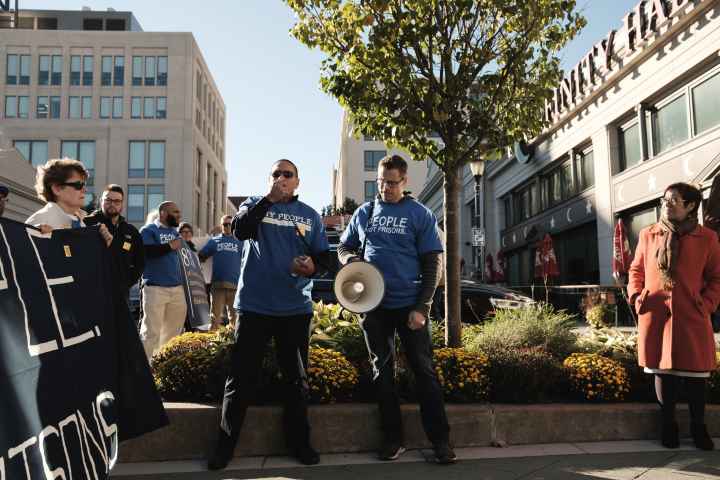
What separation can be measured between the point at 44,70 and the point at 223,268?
62873mm

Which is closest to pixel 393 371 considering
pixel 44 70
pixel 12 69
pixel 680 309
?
pixel 680 309

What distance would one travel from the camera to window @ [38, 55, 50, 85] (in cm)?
6053

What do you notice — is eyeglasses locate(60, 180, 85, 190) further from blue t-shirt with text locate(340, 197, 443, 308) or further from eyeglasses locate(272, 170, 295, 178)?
blue t-shirt with text locate(340, 197, 443, 308)

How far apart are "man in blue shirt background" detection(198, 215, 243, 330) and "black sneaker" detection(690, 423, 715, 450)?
5.58 metres

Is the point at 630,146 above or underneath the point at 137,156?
underneath

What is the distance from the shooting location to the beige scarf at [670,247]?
4457 millimetres

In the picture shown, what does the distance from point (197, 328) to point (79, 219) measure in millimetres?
3003

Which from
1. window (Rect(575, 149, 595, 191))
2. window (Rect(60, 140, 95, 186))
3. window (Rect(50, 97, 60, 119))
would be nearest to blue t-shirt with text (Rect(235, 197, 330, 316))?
window (Rect(575, 149, 595, 191))

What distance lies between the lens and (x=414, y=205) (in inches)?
174

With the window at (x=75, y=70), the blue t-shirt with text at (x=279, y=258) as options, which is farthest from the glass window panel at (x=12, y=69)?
the blue t-shirt with text at (x=279, y=258)

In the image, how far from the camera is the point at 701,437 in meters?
4.33

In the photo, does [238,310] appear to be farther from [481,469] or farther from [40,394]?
[481,469]

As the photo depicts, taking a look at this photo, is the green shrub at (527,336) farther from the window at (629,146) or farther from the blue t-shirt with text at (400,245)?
the window at (629,146)

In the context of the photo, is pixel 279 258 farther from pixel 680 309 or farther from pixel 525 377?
pixel 680 309
